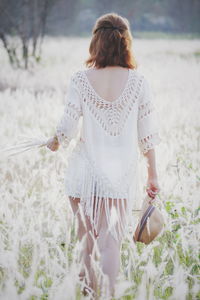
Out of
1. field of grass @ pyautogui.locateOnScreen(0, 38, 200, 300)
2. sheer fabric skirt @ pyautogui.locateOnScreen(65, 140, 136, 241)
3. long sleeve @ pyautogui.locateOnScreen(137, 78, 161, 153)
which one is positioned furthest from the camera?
long sleeve @ pyautogui.locateOnScreen(137, 78, 161, 153)

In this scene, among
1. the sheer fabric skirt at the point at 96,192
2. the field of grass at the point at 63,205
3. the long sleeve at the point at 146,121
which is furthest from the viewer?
the long sleeve at the point at 146,121

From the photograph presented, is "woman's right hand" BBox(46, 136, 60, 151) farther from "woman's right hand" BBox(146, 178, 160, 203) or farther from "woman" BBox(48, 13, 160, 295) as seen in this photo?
"woman's right hand" BBox(146, 178, 160, 203)

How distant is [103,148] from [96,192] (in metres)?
0.28

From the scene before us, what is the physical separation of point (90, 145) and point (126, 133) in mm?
240

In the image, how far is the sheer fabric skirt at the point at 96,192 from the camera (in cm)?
246

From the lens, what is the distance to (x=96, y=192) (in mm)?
2494

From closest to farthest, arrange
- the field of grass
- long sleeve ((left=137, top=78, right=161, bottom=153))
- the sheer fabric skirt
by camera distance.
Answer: the field of grass, the sheer fabric skirt, long sleeve ((left=137, top=78, right=161, bottom=153))

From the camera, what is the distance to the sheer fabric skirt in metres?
2.46

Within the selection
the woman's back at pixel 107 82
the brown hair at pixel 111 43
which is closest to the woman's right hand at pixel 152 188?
the woman's back at pixel 107 82

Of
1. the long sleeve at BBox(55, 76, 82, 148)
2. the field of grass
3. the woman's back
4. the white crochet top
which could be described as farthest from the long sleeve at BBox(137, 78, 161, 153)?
the field of grass

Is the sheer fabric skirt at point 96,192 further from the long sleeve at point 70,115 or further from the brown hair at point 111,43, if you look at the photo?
the brown hair at point 111,43

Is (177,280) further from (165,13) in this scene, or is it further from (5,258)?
(165,13)

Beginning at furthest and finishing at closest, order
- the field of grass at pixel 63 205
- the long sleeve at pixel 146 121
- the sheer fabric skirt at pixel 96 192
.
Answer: the long sleeve at pixel 146 121
the sheer fabric skirt at pixel 96 192
the field of grass at pixel 63 205

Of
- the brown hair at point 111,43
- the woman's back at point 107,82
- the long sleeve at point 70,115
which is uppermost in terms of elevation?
the brown hair at point 111,43
